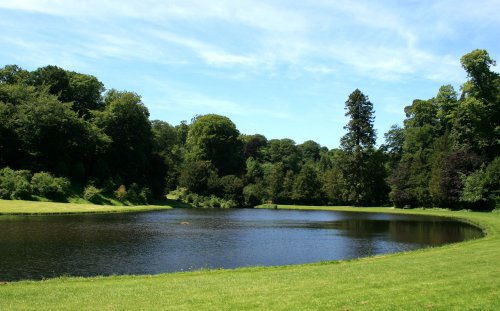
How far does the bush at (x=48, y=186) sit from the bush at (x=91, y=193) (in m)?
3.42

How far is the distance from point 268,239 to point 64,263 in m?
16.9

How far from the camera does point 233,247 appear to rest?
99.3 ft

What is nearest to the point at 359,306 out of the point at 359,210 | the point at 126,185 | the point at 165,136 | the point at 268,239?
the point at 268,239

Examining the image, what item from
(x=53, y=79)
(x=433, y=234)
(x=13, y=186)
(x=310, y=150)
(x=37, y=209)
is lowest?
(x=37, y=209)

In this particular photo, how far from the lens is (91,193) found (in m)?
73.8

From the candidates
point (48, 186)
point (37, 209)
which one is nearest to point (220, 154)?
point (48, 186)

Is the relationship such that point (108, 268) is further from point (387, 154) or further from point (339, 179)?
point (387, 154)

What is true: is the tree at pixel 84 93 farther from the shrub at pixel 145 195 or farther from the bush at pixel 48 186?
the bush at pixel 48 186

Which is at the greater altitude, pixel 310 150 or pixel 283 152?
pixel 310 150

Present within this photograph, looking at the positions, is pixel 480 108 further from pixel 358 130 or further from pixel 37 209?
pixel 37 209

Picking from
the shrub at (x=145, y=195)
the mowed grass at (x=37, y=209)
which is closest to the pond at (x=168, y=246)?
the mowed grass at (x=37, y=209)

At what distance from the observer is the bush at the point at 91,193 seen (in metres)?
73.5

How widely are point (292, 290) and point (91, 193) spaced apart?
6600 centimetres

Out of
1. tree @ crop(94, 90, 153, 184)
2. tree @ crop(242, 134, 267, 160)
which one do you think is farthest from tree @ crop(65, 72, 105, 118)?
tree @ crop(242, 134, 267, 160)
